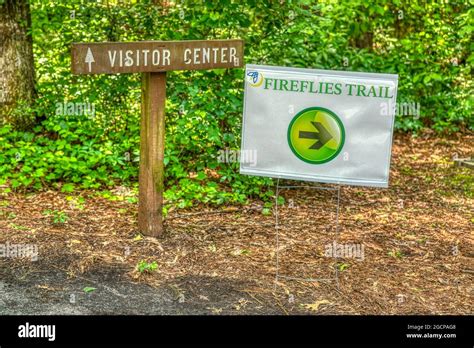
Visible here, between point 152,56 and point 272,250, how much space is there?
7.02ft

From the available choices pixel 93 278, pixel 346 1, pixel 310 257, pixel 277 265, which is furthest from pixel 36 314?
pixel 346 1

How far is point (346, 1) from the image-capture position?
10.7 meters

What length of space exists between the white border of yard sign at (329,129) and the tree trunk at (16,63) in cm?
429

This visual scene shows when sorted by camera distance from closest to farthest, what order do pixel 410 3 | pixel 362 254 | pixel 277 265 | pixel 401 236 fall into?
pixel 277 265 < pixel 362 254 < pixel 401 236 < pixel 410 3

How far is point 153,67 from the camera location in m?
6.39

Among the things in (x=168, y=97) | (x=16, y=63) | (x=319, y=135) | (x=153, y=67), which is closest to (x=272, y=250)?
(x=319, y=135)

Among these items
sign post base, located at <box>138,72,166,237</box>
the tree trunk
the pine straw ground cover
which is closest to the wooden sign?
sign post base, located at <box>138,72,166,237</box>

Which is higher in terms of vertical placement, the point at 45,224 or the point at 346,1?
the point at 346,1

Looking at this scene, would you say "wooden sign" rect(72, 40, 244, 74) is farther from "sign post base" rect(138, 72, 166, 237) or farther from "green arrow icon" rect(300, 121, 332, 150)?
"green arrow icon" rect(300, 121, 332, 150)

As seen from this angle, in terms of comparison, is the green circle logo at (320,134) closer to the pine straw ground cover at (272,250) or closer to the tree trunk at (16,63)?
the pine straw ground cover at (272,250)

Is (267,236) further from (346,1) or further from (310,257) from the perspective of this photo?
(346,1)

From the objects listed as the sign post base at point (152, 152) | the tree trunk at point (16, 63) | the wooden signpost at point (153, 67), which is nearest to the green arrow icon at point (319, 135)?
the wooden signpost at point (153, 67)

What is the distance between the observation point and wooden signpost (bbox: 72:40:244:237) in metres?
6.13

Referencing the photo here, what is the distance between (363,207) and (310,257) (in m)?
1.99
